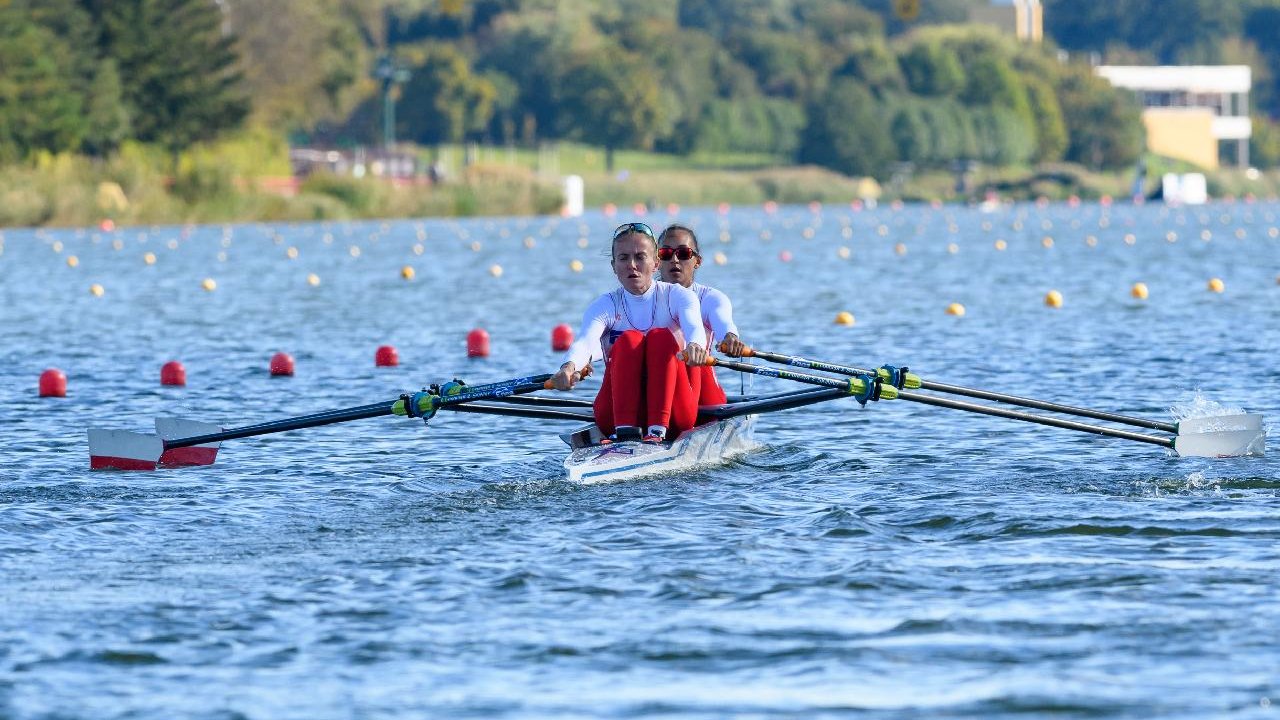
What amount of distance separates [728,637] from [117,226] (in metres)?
65.0

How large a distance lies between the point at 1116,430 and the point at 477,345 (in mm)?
11249

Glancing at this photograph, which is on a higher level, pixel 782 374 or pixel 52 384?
pixel 782 374

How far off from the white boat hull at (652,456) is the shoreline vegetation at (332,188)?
56229 millimetres

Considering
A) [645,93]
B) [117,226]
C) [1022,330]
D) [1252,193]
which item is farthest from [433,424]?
[1252,193]

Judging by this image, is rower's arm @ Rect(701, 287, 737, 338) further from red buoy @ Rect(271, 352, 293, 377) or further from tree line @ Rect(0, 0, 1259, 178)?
tree line @ Rect(0, 0, 1259, 178)

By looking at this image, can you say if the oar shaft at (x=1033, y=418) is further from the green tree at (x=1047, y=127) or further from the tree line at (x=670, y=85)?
the green tree at (x=1047, y=127)

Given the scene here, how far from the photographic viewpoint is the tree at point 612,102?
147000mm

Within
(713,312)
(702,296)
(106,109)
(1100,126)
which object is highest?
(1100,126)

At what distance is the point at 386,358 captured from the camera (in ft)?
75.9

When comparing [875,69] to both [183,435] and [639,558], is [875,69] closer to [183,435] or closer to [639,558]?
→ [183,435]

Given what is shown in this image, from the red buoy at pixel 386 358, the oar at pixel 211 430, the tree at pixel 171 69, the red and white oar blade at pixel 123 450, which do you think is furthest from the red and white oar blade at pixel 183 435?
the tree at pixel 171 69

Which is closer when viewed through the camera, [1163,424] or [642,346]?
[642,346]

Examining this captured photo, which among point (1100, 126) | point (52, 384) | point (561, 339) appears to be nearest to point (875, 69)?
point (1100, 126)

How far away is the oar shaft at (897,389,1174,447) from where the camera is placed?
1426 centimetres
